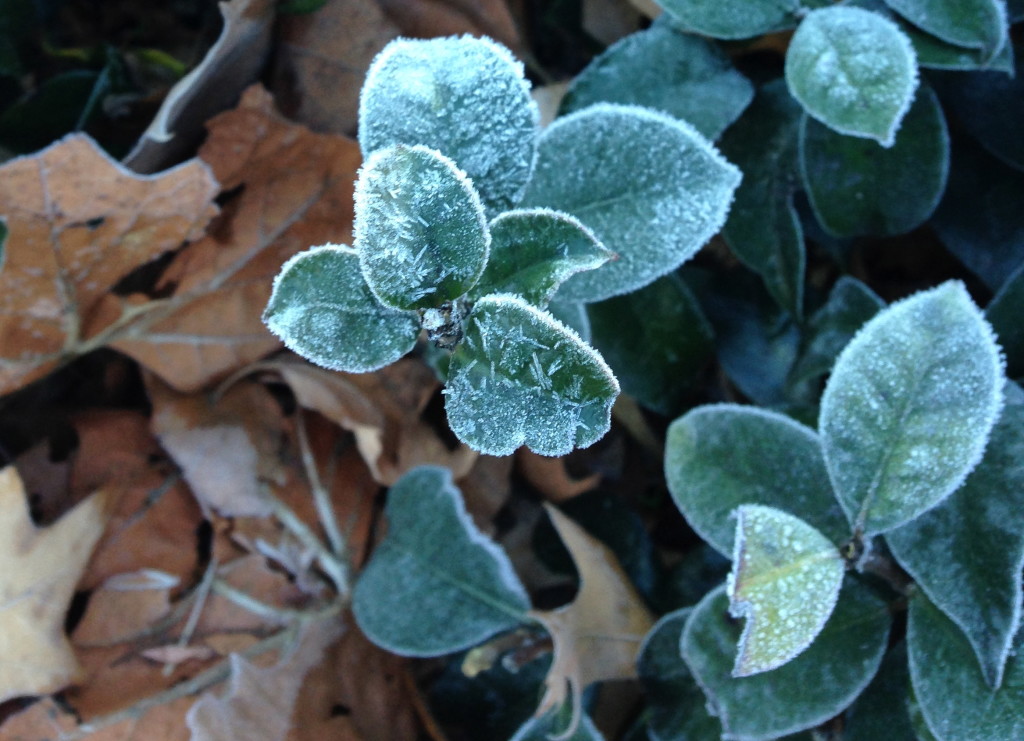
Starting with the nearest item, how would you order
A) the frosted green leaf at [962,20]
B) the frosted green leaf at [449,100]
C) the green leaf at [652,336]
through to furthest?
the frosted green leaf at [449,100] < the frosted green leaf at [962,20] < the green leaf at [652,336]

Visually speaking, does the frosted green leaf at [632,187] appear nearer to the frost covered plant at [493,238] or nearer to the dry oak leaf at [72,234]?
the frost covered plant at [493,238]

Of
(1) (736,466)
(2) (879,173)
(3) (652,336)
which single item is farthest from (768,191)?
(1) (736,466)

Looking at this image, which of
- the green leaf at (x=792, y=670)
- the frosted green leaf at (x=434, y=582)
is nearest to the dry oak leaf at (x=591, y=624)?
the frosted green leaf at (x=434, y=582)

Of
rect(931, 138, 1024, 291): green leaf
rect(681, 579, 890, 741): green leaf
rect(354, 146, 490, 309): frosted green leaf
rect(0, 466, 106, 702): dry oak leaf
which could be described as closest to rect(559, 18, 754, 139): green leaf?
rect(931, 138, 1024, 291): green leaf

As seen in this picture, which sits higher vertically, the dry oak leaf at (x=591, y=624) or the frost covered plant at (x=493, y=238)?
the frost covered plant at (x=493, y=238)

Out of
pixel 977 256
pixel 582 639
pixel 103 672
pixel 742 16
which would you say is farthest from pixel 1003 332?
pixel 103 672

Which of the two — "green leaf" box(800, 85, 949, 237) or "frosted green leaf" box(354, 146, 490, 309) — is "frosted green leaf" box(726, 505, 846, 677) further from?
"green leaf" box(800, 85, 949, 237)

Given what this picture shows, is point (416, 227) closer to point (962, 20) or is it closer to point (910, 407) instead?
point (910, 407)
